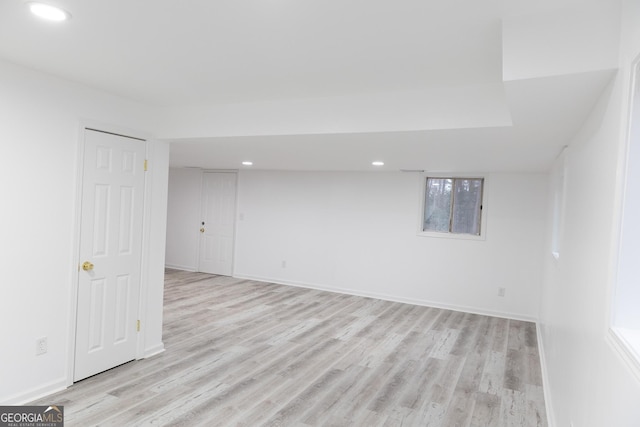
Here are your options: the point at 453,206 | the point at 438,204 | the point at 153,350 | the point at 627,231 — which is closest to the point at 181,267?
the point at 153,350

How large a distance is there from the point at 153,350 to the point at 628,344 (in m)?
3.71

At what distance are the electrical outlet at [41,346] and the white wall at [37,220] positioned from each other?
3 cm

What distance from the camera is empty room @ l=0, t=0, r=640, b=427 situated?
158cm

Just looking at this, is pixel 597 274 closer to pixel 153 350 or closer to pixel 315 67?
pixel 315 67

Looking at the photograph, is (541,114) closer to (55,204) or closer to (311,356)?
(311,356)

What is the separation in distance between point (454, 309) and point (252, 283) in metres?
3.46

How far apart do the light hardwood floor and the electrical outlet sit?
34 centimetres

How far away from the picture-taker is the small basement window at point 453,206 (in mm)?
6000

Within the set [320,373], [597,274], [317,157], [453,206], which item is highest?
[317,157]

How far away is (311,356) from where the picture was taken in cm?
399

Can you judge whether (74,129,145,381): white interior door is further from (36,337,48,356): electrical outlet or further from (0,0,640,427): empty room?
(36,337,48,356): electrical outlet

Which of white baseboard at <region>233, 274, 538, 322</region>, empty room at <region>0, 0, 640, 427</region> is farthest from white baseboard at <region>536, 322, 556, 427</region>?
white baseboard at <region>233, 274, 538, 322</region>

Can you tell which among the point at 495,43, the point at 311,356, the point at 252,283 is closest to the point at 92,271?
the point at 311,356

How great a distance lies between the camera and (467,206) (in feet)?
19.9
